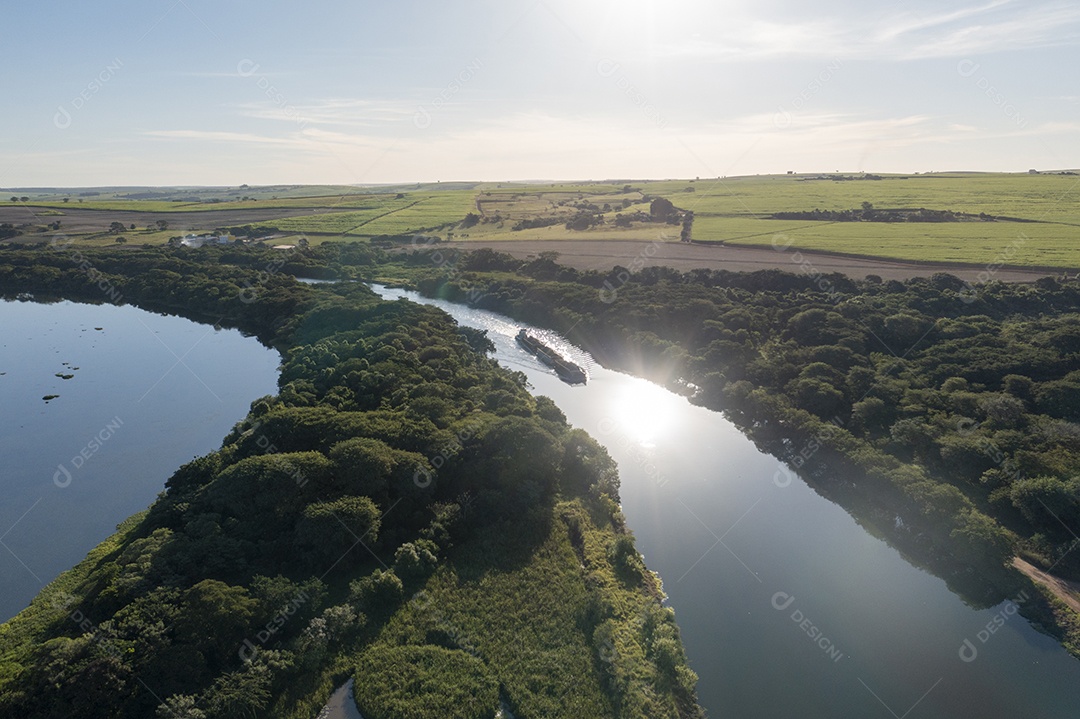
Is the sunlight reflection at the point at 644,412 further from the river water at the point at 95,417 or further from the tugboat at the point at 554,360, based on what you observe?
the river water at the point at 95,417

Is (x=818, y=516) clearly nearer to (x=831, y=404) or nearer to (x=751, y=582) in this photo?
(x=751, y=582)

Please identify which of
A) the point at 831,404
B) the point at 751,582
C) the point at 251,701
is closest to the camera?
the point at 251,701

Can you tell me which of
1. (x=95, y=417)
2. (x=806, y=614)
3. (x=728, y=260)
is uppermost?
(x=728, y=260)

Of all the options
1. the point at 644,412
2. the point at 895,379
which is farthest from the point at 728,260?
the point at 644,412

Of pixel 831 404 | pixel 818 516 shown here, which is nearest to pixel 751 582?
pixel 818 516

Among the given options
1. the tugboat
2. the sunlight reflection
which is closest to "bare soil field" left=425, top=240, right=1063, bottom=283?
the tugboat

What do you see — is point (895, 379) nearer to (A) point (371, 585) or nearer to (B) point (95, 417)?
(A) point (371, 585)

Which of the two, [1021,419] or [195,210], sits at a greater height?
[195,210]
